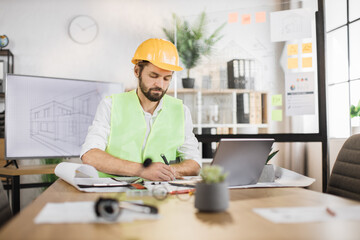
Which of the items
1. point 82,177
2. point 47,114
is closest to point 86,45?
point 47,114

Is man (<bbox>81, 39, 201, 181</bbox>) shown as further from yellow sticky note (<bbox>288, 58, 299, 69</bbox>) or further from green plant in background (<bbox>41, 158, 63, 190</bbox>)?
green plant in background (<bbox>41, 158, 63, 190</bbox>)

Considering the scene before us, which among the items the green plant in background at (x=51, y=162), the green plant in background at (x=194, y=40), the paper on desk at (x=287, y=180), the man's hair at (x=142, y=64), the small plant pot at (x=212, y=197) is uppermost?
the green plant in background at (x=194, y=40)

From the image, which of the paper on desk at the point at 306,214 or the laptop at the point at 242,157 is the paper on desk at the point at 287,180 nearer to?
the laptop at the point at 242,157

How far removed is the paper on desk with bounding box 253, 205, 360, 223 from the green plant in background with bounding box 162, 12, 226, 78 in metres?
2.47

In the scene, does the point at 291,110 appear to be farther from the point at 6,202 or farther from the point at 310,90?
the point at 6,202

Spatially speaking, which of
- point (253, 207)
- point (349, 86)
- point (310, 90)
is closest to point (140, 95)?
point (253, 207)

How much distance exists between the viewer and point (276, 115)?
10.3ft

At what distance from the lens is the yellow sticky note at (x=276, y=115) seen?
312 centimetres

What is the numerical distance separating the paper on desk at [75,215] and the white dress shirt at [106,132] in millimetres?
914

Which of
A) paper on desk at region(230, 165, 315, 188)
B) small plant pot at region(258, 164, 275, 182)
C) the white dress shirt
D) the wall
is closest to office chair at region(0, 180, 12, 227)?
the white dress shirt

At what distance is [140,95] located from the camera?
2.17 m

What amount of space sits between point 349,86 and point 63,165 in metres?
2.59

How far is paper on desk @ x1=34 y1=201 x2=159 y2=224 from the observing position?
82 centimetres

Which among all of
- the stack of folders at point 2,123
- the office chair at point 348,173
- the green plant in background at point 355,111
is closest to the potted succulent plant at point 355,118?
the green plant in background at point 355,111
